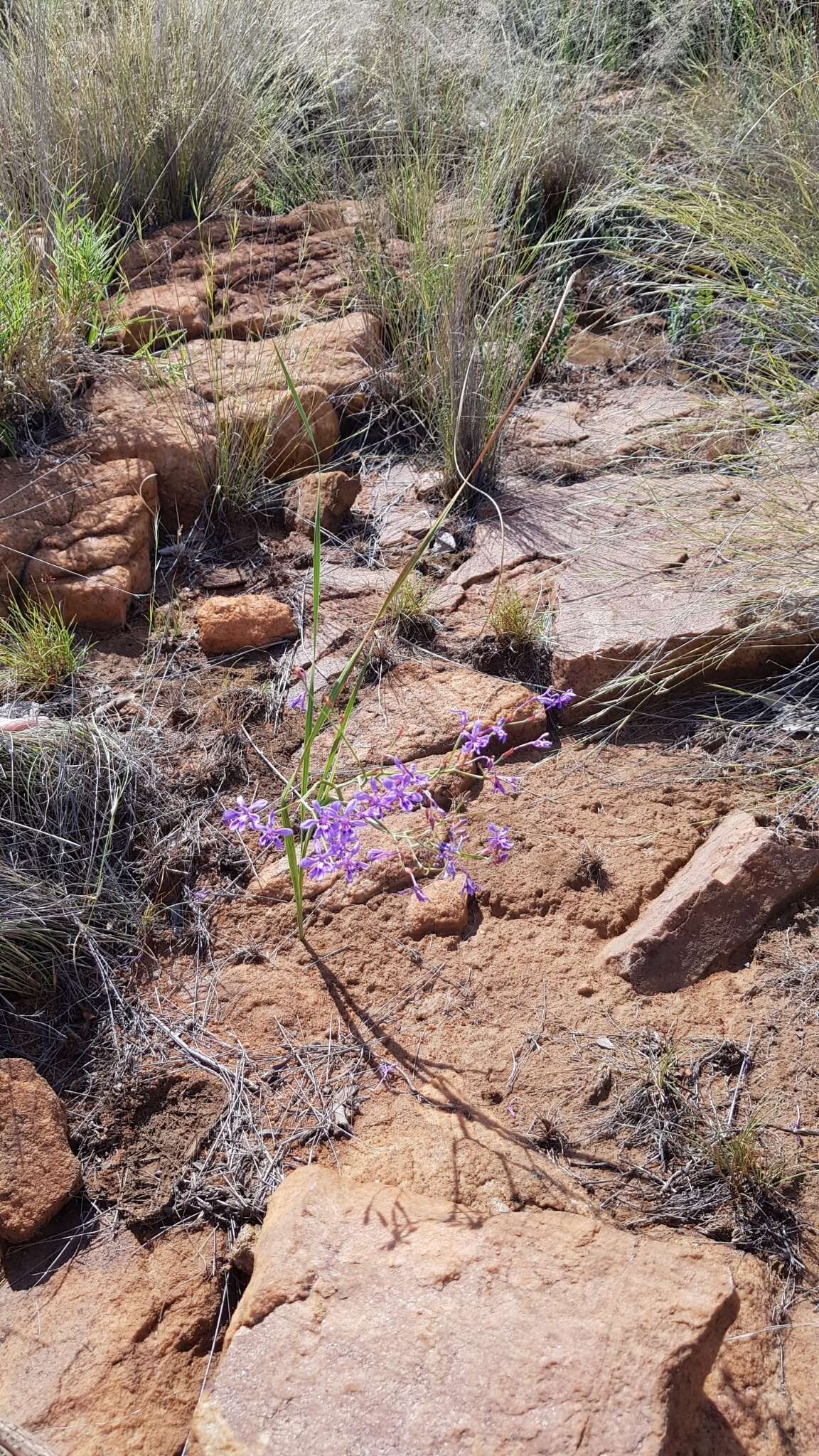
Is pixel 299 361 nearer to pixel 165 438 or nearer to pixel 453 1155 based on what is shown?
pixel 165 438

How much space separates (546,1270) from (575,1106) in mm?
395

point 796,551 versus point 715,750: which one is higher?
point 796,551

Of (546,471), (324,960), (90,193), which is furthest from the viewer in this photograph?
(90,193)

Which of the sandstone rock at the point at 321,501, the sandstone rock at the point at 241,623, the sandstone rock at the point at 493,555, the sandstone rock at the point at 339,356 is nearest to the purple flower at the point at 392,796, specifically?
the sandstone rock at the point at 241,623

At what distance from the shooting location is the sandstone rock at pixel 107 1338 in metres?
1.66

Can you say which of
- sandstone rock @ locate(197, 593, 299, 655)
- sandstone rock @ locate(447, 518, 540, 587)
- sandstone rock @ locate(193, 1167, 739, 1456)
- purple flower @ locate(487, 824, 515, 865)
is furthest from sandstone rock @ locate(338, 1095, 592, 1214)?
sandstone rock @ locate(447, 518, 540, 587)

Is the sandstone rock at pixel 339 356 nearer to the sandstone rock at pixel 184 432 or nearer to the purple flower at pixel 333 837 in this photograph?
the sandstone rock at pixel 184 432

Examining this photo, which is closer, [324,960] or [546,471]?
[324,960]

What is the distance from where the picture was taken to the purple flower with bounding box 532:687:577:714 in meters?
2.29

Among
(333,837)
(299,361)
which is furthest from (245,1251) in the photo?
(299,361)

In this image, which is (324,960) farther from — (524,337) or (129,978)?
(524,337)

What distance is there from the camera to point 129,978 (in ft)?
7.40

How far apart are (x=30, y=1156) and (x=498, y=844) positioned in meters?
0.98

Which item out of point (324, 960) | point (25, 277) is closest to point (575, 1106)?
point (324, 960)
